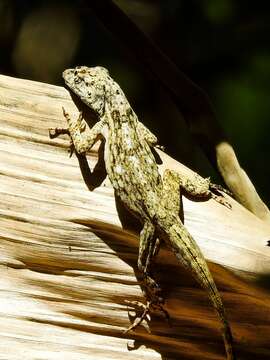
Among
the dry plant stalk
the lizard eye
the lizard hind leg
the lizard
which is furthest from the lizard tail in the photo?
the lizard eye

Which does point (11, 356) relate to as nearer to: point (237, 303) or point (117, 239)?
point (117, 239)

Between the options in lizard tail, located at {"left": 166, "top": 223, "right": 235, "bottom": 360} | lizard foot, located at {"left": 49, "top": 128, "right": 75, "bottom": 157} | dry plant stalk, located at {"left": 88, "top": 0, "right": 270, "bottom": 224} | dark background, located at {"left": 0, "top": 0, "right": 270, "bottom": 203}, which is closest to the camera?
lizard tail, located at {"left": 166, "top": 223, "right": 235, "bottom": 360}

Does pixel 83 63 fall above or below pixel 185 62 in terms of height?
below

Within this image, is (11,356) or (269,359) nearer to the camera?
(11,356)

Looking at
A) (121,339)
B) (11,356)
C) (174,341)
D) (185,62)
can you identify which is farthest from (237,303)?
(185,62)

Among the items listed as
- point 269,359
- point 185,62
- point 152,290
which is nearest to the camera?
point 152,290

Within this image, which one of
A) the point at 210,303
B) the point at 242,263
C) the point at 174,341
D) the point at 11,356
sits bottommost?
the point at 11,356

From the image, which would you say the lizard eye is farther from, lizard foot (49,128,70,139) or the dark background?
the dark background
